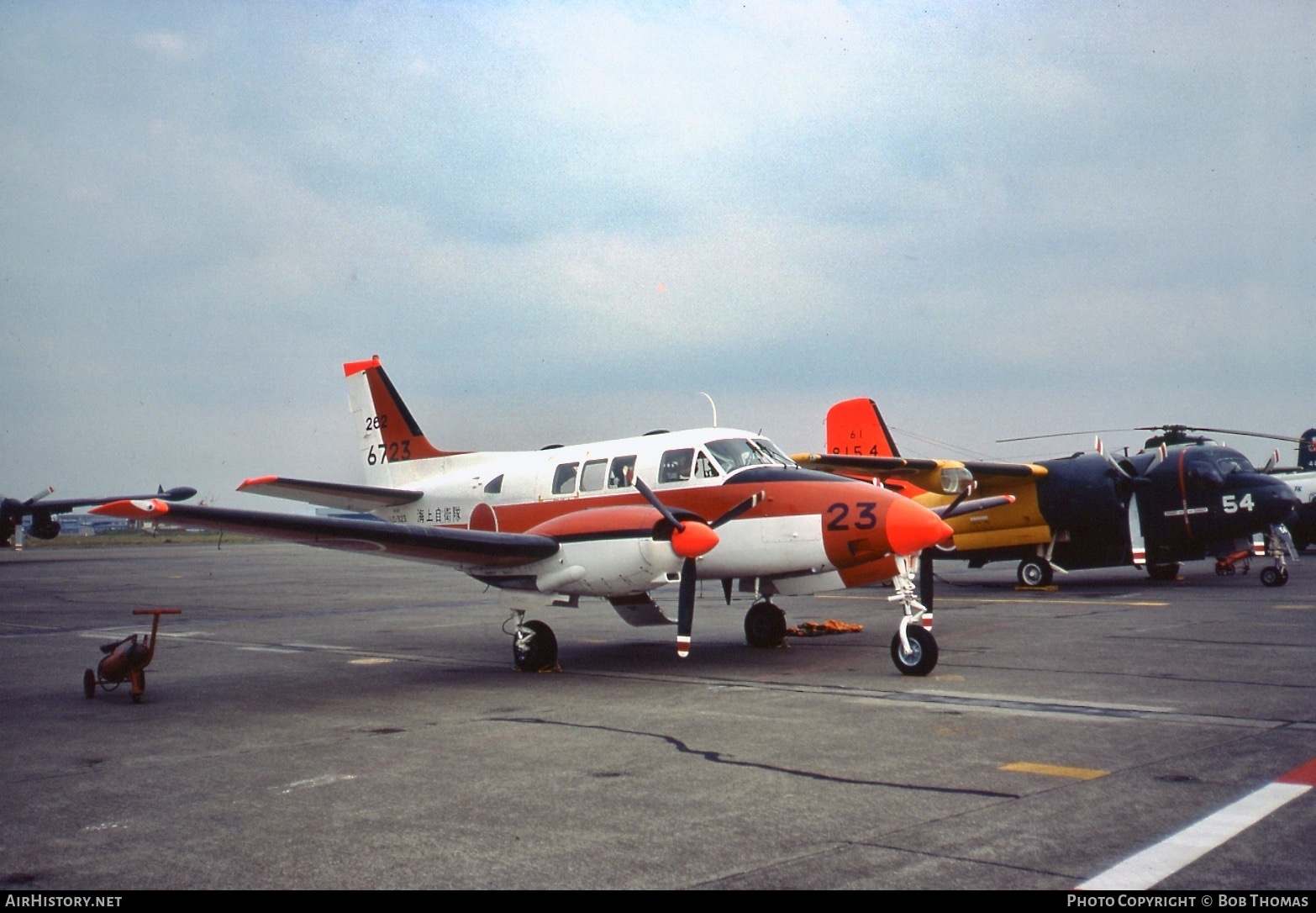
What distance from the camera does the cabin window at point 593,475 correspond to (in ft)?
46.4

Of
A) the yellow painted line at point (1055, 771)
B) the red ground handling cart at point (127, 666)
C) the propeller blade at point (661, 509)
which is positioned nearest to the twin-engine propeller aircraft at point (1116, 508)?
the propeller blade at point (661, 509)

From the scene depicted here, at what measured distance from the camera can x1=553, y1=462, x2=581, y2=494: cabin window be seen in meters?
14.5

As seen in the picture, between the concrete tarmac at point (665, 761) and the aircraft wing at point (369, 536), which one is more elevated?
the aircraft wing at point (369, 536)

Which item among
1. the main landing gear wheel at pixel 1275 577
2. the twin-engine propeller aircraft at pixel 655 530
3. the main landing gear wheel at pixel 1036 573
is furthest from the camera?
the main landing gear wheel at pixel 1036 573

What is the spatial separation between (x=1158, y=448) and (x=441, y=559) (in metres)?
19.9

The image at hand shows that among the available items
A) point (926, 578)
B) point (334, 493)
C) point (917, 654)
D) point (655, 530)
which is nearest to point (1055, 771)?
point (917, 654)

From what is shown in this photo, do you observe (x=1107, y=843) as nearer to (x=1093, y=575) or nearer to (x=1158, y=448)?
(x=1158, y=448)

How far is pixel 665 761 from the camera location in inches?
302

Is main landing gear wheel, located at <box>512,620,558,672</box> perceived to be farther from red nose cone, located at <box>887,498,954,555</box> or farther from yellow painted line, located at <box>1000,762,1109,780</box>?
yellow painted line, located at <box>1000,762,1109,780</box>

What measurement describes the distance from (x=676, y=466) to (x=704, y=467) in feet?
1.43

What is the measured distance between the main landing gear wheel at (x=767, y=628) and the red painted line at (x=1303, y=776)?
27.3 ft

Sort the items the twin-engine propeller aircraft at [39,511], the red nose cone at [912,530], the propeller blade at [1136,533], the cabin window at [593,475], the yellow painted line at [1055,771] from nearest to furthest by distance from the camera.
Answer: the yellow painted line at [1055,771], the red nose cone at [912,530], the cabin window at [593,475], the propeller blade at [1136,533], the twin-engine propeller aircraft at [39,511]

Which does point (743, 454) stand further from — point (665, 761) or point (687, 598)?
point (665, 761)

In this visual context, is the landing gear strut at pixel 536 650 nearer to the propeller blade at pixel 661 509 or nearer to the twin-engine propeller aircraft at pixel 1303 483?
the propeller blade at pixel 661 509
